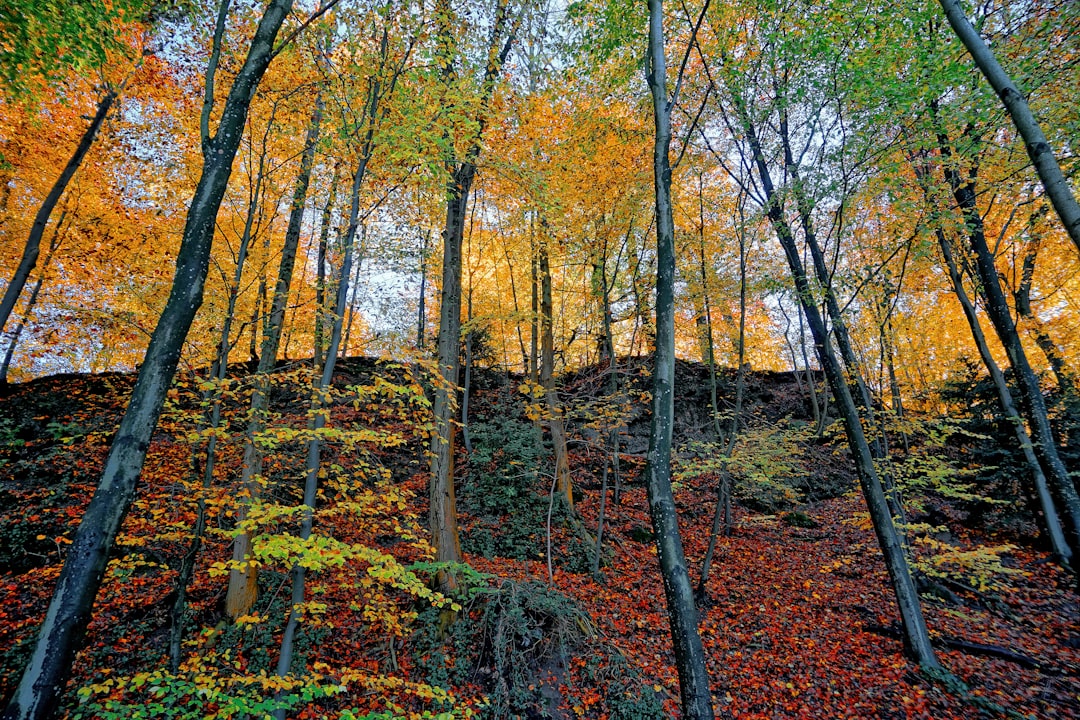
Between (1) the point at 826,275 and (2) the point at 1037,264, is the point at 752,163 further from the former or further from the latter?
(2) the point at 1037,264

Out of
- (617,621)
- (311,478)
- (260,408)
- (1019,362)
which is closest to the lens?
(311,478)

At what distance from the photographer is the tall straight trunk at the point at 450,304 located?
6277mm

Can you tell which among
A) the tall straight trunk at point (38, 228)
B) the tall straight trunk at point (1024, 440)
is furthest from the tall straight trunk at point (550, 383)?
the tall straight trunk at point (38, 228)

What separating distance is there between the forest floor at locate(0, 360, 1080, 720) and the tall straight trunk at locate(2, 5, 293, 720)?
53.9 inches

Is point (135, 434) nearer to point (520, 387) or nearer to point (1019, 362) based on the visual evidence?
point (520, 387)

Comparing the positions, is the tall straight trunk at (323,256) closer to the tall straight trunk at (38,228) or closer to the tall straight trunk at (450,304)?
Result: the tall straight trunk at (450,304)

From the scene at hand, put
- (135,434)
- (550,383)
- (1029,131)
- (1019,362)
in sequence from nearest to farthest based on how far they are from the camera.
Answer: (135,434), (1029,131), (1019,362), (550,383)

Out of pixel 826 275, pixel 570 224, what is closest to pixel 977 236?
pixel 826 275

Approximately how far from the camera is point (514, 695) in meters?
5.54

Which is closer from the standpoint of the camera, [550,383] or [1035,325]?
[550,383]

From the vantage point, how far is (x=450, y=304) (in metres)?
7.37

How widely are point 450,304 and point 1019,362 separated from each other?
10.4 metres

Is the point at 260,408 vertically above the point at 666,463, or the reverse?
the point at 260,408

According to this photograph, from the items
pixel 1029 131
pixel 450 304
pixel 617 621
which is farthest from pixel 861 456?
pixel 450 304
